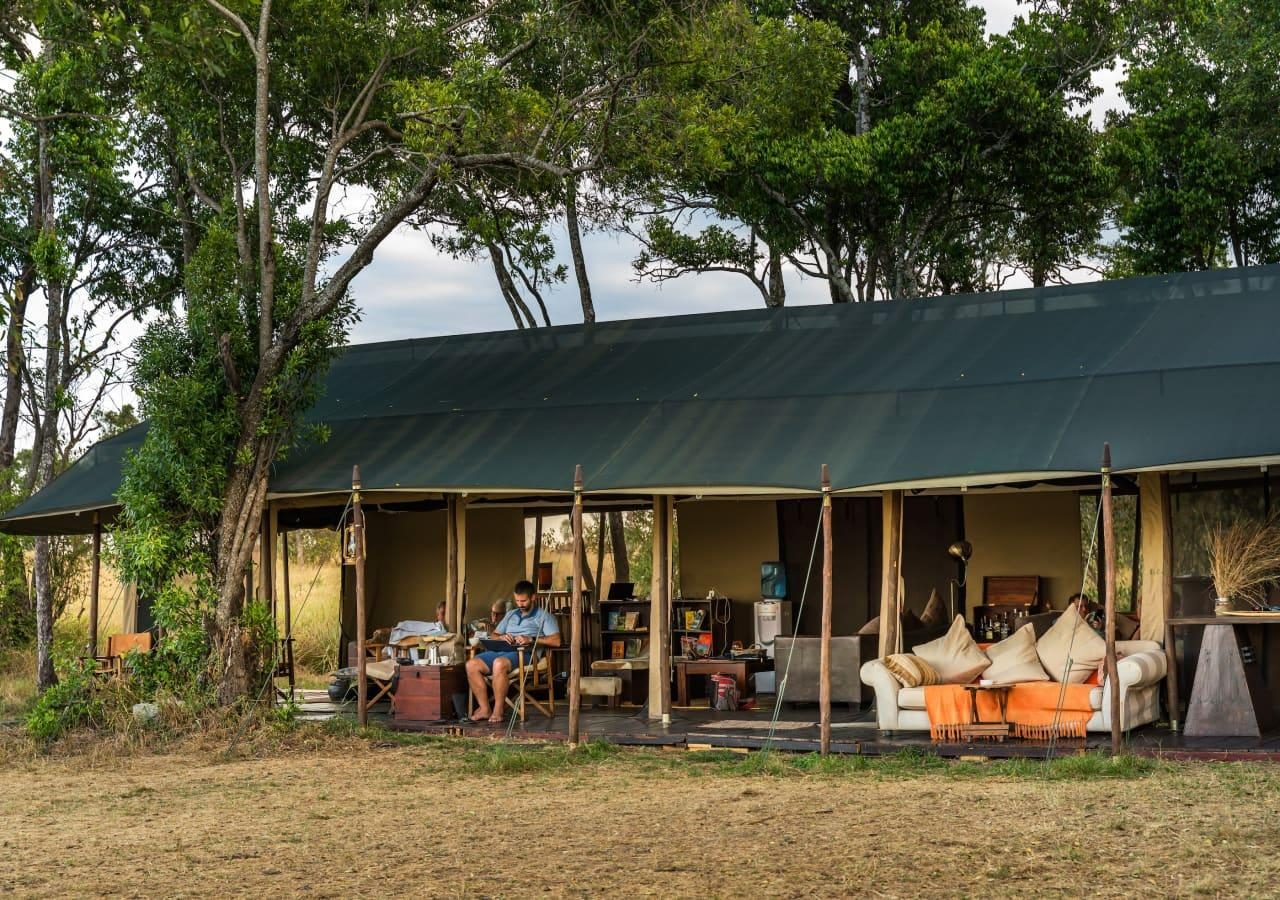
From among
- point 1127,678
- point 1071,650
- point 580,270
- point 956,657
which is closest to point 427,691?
point 956,657

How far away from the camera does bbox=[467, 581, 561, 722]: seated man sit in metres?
10.2

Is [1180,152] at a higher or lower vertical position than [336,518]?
higher

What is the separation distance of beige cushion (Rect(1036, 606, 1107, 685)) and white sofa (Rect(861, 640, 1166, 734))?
0.54ft

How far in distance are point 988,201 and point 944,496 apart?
6.28 meters

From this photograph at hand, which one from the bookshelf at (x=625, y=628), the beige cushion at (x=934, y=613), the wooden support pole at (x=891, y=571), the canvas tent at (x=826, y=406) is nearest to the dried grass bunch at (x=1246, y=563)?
the canvas tent at (x=826, y=406)

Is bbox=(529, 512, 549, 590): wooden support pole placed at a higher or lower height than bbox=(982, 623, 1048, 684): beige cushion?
higher

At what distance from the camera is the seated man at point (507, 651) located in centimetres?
1020

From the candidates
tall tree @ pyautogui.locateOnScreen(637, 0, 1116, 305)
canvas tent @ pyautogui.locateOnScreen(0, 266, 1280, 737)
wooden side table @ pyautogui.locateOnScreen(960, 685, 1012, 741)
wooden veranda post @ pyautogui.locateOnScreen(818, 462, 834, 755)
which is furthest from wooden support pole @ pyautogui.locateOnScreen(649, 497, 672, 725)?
tall tree @ pyautogui.locateOnScreen(637, 0, 1116, 305)

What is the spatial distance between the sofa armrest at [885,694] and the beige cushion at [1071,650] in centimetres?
89

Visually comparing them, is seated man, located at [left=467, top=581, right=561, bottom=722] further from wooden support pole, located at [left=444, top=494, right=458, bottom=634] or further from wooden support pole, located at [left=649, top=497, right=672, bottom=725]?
wooden support pole, located at [left=649, top=497, right=672, bottom=725]

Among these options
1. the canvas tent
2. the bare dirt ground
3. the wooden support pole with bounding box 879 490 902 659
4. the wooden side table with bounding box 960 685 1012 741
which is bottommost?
the bare dirt ground

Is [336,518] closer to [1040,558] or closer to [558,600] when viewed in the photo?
[558,600]

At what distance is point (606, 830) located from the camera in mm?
6574

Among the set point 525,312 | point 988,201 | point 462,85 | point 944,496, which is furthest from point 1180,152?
point 462,85
